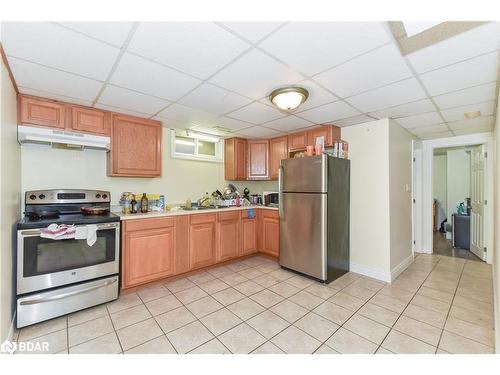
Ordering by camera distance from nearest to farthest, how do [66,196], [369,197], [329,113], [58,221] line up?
[58,221] < [66,196] < [329,113] < [369,197]

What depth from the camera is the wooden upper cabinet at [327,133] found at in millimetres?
3213

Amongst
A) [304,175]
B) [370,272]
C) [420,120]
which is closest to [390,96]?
[420,120]

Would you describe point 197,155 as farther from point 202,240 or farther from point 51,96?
point 51,96

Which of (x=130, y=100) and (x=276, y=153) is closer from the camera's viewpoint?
(x=130, y=100)

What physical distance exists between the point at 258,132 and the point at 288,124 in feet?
2.08

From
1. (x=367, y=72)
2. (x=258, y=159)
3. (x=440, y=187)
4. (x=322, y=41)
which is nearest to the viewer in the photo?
(x=322, y=41)

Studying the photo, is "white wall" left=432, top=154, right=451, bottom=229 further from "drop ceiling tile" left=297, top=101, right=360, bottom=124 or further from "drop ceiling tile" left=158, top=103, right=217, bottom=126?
"drop ceiling tile" left=158, top=103, right=217, bottom=126

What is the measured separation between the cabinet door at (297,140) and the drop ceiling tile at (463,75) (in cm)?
170

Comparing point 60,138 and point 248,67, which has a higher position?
point 248,67

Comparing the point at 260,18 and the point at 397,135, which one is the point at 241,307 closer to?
the point at 260,18

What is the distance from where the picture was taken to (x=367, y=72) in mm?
1750

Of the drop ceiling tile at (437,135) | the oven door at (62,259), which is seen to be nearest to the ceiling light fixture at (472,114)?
the drop ceiling tile at (437,135)

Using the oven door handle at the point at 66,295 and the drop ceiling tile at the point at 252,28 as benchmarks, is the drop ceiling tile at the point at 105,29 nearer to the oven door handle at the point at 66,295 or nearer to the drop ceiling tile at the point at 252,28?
the drop ceiling tile at the point at 252,28

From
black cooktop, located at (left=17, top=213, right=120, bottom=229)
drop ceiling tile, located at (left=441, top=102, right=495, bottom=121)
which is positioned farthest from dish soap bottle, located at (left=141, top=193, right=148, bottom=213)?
drop ceiling tile, located at (left=441, top=102, right=495, bottom=121)
